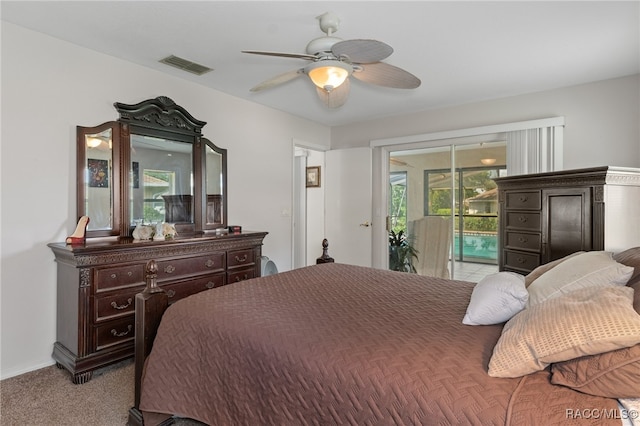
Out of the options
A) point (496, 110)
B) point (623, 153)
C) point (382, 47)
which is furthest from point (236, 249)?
point (623, 153)

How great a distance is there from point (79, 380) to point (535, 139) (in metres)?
4.61

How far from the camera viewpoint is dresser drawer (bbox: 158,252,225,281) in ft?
9.11

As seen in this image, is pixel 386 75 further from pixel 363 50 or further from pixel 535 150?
pixel 535 150

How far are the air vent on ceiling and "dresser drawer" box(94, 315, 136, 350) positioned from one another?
2.15m

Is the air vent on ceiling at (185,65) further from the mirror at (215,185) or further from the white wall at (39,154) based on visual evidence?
the mirror at (215,185)

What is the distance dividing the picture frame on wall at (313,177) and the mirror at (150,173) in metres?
2.22

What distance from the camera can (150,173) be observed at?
3154 millimetres

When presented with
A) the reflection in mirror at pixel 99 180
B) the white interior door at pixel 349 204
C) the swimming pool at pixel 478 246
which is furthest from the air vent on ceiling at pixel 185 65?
the swimming pool at pixel 478 246

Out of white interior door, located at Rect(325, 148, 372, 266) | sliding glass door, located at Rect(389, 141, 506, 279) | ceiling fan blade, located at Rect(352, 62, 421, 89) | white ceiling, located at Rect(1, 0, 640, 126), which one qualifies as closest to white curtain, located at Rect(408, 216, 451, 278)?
sliding glass door, located at Rect(389, 141, 506, 279)

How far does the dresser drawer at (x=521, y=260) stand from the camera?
124 inches

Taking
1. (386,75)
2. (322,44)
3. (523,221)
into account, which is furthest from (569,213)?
(322,44)

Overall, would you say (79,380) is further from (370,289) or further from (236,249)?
(370,289)

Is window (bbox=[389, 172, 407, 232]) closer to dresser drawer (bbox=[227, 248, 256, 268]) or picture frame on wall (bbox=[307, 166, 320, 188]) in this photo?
picture frame on wall (bbox=[307, 166, 320, 188])

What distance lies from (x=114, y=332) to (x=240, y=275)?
1.18m
